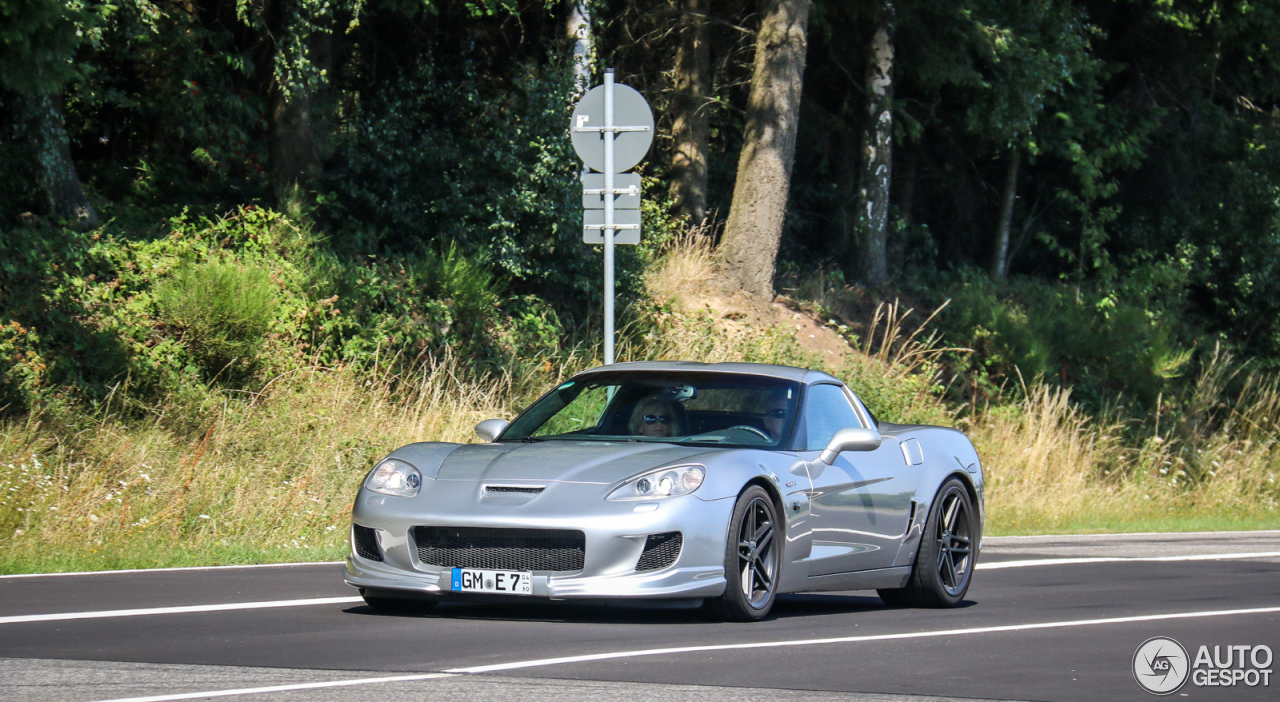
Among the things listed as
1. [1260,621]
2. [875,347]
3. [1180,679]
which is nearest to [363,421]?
[1260,621]

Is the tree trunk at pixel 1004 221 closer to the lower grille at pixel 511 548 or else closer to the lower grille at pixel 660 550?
the lower grille at pixel 660 550

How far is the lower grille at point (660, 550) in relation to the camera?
25.3 feet

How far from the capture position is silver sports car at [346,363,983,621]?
7719mm

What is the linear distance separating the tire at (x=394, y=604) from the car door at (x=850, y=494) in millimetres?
2144

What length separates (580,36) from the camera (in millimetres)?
22859

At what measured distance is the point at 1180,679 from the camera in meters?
6.82

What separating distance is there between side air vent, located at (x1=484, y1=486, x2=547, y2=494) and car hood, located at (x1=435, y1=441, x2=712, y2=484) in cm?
6

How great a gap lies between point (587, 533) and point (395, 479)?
1200 millimetres

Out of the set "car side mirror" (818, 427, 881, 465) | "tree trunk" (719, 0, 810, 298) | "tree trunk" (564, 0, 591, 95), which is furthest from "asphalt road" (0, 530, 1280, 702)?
"tree trunk" (719, 0, 810, 298)

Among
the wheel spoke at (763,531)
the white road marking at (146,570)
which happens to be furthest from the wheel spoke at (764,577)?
the white road marking at (146,570)

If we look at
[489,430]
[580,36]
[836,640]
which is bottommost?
[836,640]

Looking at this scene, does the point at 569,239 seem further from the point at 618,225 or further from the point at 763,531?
the point at 763,531

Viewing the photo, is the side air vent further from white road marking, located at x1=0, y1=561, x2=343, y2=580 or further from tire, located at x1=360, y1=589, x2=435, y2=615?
white road marking, located at x1=0, y1=561, x2=343, y2=580

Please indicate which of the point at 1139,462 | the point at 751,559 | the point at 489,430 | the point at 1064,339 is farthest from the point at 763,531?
the point at 1064,339
